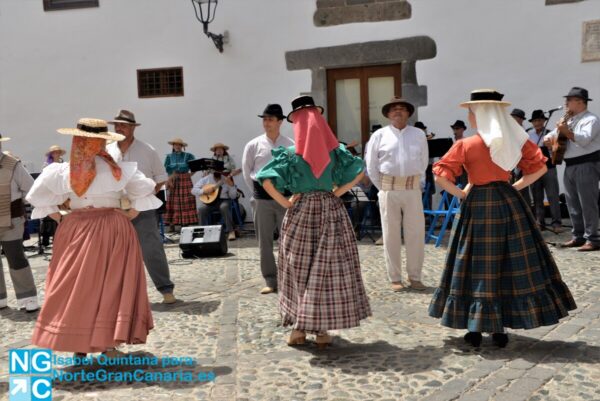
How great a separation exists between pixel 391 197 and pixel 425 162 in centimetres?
46

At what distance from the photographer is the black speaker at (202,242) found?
852cm

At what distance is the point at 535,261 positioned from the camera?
405 cm

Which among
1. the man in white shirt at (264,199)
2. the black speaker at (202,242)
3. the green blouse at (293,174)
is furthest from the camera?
the black speaker at (202,242)

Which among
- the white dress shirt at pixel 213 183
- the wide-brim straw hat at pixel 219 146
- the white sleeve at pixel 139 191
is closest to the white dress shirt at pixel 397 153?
the white sleeve at pixel 139 191

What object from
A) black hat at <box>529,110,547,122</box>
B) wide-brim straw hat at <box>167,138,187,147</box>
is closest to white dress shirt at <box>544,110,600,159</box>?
black hat at <box>529,110,547,122</box>

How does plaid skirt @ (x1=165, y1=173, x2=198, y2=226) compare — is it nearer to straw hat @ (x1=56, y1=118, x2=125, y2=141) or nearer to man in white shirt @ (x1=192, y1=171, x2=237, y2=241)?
man in white shirt @ (x1=192, y1=171, x2=237, y2=241)

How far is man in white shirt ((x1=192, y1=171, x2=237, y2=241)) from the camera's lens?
10.1 m

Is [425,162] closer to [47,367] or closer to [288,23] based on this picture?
[47,367]

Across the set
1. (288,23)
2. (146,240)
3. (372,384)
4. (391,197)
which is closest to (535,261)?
(372,384)

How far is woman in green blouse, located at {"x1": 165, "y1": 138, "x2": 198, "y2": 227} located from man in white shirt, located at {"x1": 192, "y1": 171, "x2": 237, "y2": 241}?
2.05ft

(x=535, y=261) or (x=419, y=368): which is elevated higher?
(x=535, y=261)

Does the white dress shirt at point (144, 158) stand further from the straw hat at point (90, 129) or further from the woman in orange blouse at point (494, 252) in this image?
the woman in orange blouse at point (494, 252)

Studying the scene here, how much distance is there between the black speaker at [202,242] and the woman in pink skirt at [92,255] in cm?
425

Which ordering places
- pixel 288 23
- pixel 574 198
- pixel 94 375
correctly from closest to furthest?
pixel 94 375 < pixel 574 198 < pixel 288 23
